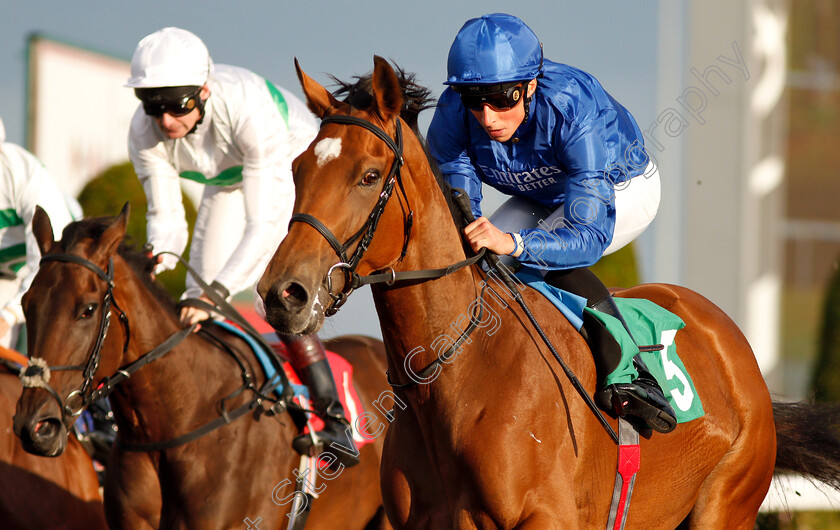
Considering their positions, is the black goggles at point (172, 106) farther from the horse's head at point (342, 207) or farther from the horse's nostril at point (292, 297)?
the horse's nostril at point (292, 297)

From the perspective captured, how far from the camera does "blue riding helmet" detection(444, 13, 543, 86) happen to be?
8.41ft

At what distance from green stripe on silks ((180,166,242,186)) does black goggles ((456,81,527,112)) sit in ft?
6.66

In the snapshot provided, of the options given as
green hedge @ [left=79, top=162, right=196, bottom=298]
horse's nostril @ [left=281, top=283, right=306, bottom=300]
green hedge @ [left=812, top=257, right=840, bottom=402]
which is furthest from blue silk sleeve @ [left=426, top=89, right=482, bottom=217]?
green hedge @ [left=79, top=162, right=196, bottom=298]

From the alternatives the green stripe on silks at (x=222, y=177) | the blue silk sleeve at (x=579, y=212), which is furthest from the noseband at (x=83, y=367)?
the blue silk sleeve at (x=579, y=212)

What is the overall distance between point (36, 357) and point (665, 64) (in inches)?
283

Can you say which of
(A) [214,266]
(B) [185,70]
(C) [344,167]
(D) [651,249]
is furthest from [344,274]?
(D) [651,249]

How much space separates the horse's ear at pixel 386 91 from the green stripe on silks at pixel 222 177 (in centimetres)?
220

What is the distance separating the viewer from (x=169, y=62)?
12.8ft

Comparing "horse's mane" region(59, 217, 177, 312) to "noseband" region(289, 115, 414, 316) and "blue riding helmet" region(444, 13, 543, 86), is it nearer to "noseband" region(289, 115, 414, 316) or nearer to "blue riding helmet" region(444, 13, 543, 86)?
"noseband" region(289, 115, 414, 316)

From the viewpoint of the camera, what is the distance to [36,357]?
10.4 ft

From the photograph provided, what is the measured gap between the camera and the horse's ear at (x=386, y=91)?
2324 millimetres

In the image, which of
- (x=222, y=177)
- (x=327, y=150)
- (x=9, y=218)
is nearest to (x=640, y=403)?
(x=327, y=150)

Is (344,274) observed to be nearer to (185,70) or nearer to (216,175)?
(185,70)

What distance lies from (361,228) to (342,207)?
7 cm
